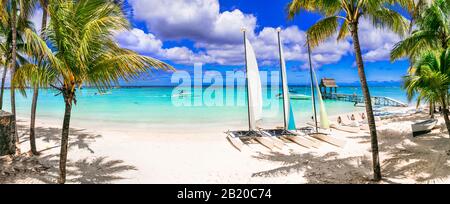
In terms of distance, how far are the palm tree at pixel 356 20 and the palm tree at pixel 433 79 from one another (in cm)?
111

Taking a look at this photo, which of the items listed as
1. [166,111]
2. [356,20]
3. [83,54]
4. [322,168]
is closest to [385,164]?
[322,168]

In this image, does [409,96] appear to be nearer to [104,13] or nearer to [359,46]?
[359,46]

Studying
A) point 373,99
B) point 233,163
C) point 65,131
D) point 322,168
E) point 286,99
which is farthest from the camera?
point 373,99

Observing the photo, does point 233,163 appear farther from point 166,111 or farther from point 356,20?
point 166,111

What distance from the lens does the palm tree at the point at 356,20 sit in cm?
698

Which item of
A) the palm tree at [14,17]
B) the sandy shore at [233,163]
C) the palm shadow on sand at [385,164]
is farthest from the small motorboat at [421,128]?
the palm tree at [14,17]

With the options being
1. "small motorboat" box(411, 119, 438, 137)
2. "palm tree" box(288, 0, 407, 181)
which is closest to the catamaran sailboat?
"palm tree" box(288, 0, 407, 181)

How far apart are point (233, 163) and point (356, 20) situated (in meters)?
5.60

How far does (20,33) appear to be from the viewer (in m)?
12.7

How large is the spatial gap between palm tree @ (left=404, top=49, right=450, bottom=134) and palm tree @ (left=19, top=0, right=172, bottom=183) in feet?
22.1

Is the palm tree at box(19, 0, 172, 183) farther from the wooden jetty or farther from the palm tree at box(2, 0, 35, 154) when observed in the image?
the wooden jetty

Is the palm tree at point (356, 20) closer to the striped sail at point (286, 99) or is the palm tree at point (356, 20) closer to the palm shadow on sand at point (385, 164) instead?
the palm shadow on sand at point (385, 164)

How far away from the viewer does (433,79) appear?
281 inches

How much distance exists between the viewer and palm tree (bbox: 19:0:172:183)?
19.3 feet
